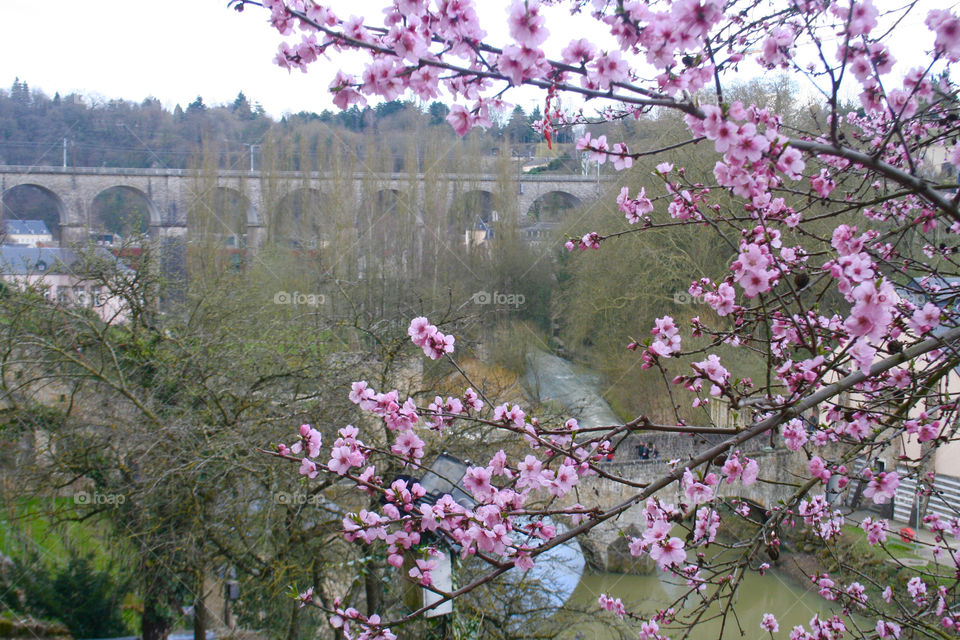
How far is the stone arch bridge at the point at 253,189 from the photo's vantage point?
2245 centimetres

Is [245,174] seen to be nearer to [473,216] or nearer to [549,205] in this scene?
[473,216]

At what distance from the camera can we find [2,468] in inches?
247

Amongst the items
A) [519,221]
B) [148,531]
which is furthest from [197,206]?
[148,531]

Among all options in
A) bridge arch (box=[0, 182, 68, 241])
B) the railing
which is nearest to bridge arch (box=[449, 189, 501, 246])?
the railing

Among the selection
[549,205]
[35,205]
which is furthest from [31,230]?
[549,205]

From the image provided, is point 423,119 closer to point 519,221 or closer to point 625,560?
point 519,221

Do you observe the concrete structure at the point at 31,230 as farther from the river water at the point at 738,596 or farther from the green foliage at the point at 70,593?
the green foliage at the point at 70,593

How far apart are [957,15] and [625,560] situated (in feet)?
35.3

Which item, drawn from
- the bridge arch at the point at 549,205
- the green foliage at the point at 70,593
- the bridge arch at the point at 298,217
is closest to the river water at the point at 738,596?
the green foliage at the point at 70,593

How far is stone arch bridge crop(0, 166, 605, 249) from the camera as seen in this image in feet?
73.7

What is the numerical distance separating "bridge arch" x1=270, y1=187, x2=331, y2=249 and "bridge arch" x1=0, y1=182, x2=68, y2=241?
8115 millimetres

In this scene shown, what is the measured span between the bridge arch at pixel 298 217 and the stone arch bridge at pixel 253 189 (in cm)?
12
